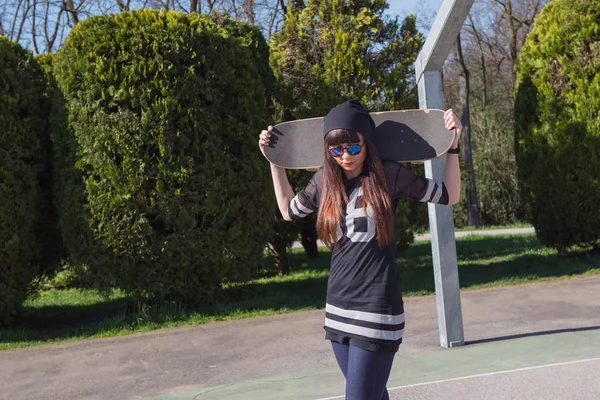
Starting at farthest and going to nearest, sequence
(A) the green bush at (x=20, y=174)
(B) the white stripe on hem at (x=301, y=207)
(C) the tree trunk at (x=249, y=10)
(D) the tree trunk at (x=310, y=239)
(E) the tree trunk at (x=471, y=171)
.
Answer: (E) the tree trunk at (x=471, y=171)
(C) the tree trunk at (x=249, y=10)
(D) the tree trunk at (x=310, y=239)
(A) the green bush at (x=20, y=174)
(B) the white stripe on hem at (x=301, y=207)

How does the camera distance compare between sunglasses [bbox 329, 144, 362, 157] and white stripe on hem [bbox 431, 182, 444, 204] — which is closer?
sunglasses [bbox 329, 144, 362, 157]

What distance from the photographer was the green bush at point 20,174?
22.4 ft

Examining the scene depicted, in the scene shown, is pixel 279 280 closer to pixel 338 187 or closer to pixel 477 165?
pixel 338 187

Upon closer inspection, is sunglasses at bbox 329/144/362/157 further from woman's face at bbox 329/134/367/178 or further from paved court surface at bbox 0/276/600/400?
paved court surface at bbox 0/276/600/400

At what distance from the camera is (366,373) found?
2.77m

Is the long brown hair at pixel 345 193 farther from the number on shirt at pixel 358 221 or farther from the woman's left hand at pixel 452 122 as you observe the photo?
the woman's left hand at pixel 452 122

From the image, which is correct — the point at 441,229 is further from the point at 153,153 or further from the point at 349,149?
the point at 153,153

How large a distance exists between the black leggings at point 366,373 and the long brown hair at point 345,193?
46 centimetres

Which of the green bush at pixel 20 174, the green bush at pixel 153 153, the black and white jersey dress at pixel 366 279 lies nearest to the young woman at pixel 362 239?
the black and white jersey dress at pixel 366 279

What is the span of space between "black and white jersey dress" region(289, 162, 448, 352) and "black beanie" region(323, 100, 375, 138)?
209 mm

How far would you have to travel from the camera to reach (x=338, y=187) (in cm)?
293

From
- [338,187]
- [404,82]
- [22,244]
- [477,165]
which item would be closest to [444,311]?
[338,187]

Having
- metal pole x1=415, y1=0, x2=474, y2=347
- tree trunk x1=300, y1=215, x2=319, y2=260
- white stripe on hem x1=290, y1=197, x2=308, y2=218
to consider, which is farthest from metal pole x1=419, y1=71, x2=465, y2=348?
tree trunk x1=300, y1=215, x2=319, y2=260

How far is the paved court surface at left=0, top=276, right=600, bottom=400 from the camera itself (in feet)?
15.7
